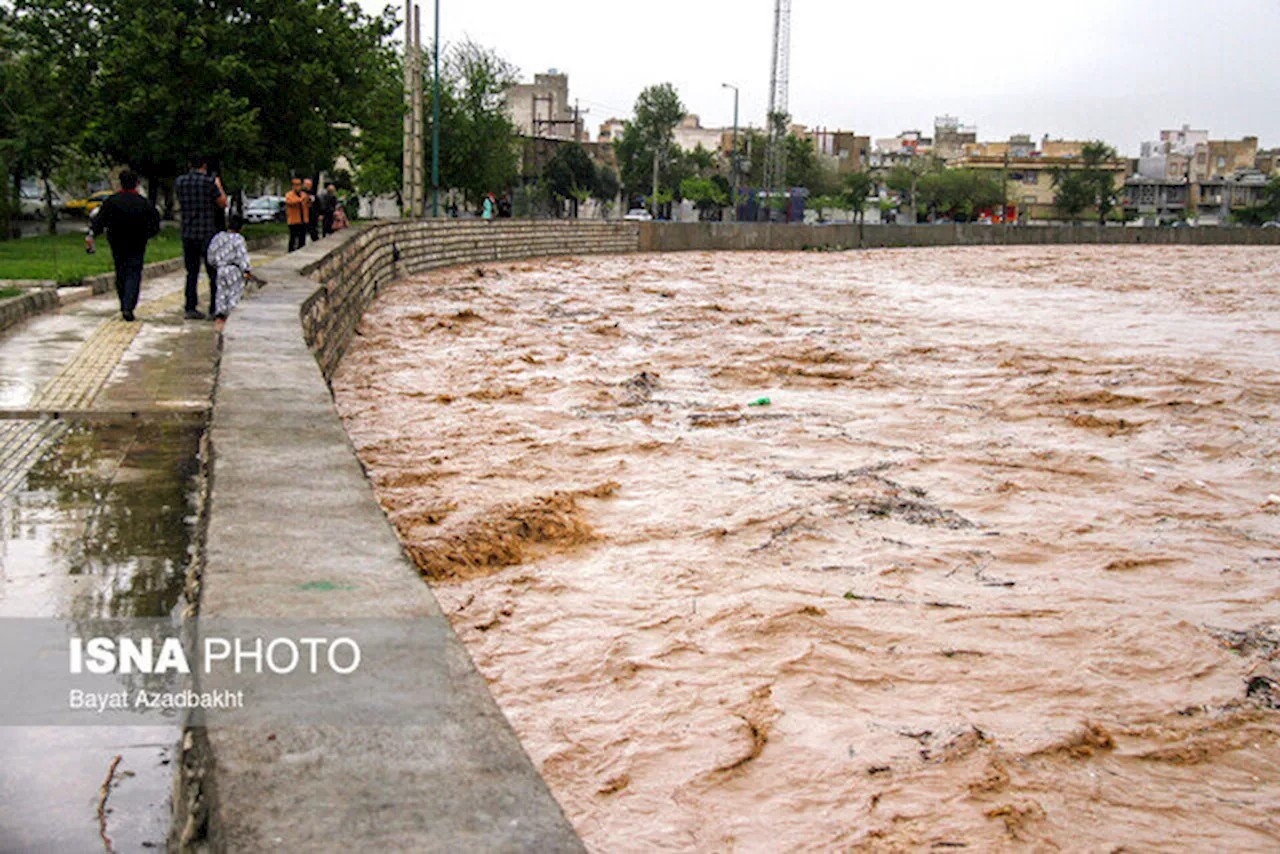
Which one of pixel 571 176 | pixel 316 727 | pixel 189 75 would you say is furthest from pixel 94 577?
pixel 571 176

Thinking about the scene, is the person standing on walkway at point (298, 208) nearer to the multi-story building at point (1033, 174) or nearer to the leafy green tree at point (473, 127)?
the leafy green tree at point (473, 127)

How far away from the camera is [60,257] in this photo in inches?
886

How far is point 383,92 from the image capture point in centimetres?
4578

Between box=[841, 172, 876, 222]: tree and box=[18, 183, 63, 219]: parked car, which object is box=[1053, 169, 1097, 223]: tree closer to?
box=[841, 172, 876, 222]: tree

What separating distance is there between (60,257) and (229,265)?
473 inches

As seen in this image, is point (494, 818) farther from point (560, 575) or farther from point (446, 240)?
point (446, 240)

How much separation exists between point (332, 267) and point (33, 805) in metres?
11.2

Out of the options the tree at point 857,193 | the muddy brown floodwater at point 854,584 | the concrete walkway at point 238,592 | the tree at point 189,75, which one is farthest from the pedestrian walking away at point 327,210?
the tree at point 857,193

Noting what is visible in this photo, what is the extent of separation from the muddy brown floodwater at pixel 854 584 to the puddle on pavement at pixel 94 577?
129 cm

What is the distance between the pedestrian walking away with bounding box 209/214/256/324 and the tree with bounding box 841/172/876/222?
348 ft

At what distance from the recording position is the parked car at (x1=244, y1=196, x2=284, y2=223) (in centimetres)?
5606

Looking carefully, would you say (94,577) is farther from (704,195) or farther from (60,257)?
(704,195)

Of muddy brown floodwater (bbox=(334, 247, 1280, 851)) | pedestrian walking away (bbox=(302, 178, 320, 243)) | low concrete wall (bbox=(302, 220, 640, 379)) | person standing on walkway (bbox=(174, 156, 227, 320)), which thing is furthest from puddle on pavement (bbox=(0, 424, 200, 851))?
pedestrian walking away (bbox=(302, 178, 320, 243))

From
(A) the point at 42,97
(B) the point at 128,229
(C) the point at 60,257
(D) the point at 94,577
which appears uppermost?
(A) the point at 42,97
